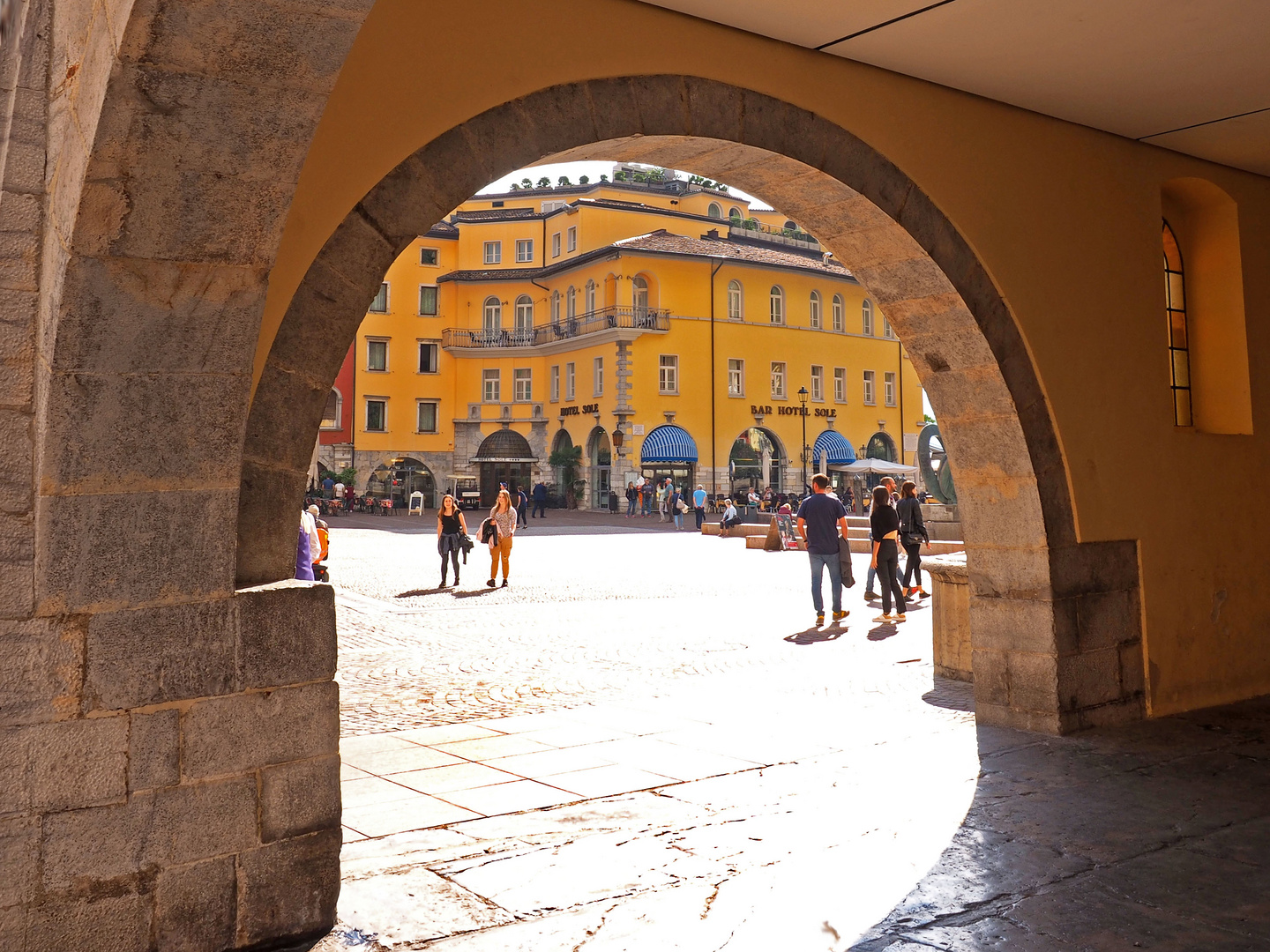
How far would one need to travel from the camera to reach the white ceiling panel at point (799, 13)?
4.71 metres

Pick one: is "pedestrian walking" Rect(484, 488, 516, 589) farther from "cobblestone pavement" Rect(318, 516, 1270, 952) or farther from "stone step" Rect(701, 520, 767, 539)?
"stone step" Rect(701, 520, 767, 539)

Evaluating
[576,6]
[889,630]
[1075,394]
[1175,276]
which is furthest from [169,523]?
[889,630]

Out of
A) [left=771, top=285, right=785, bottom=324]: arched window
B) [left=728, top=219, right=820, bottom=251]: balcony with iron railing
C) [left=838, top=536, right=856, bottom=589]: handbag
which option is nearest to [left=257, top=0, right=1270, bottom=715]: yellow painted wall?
[left=838, top=536, right=856, bottom=589]: handbag

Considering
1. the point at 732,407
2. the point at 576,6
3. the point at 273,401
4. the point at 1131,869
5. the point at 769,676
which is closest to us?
the point at 273,401

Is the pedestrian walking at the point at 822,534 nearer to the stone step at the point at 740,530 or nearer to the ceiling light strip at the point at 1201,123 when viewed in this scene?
the ceiling light strip at the point at 1201,123

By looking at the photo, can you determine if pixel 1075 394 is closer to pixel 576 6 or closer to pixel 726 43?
pixel 726 43

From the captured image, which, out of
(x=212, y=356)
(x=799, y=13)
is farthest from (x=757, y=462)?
(x=212, y=356)

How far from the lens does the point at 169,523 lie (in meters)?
3.23

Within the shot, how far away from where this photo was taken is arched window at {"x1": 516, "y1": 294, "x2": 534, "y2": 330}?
152 ft

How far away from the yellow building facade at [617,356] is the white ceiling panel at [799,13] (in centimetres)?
3489

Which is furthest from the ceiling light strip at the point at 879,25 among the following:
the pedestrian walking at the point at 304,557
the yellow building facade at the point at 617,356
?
the yellow building facade at the point at 617,356

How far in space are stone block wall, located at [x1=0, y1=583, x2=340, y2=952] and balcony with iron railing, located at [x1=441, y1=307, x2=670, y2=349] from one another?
36.9m

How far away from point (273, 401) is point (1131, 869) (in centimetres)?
342

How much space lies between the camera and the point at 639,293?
1609 inches
